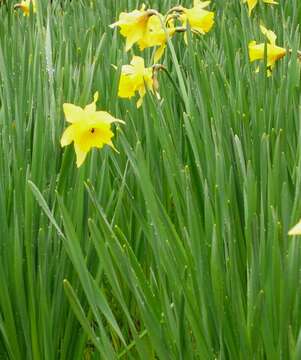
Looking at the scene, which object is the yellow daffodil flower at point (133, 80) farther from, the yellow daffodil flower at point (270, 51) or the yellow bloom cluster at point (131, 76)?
the yellow daffodil flower at point (270, 51)

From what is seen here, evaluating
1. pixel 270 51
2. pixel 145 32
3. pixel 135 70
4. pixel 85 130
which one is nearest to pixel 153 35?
pixel 145 32

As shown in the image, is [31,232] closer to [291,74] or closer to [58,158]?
[58,158]

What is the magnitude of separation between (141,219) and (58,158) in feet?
1.10

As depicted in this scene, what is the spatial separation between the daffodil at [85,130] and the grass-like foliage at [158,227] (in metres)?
0.05

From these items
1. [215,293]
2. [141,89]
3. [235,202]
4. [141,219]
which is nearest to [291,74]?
[141,89]

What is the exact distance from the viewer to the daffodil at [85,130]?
1.12 metres

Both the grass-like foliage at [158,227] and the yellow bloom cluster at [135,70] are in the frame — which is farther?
the yellow bloom cluster at [135,70]

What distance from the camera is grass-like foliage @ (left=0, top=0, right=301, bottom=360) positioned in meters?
0.85

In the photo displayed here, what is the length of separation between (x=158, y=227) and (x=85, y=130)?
280 millimetres

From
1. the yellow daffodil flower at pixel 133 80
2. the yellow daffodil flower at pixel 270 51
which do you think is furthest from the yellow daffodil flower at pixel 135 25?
the yellow daffodil flower at pixel 270 51

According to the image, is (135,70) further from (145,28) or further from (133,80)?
(145,28)

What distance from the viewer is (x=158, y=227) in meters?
0.91

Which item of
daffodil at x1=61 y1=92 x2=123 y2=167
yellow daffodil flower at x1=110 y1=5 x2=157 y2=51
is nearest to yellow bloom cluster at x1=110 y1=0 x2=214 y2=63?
yellow daffodil flower at x1=110 y1=5 x2=157 y2=51

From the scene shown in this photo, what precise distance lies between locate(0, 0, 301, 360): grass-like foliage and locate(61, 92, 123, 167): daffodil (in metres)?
0.05
